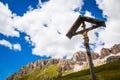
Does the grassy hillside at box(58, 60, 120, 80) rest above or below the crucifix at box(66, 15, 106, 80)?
above

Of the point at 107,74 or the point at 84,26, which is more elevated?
the point at 107,74

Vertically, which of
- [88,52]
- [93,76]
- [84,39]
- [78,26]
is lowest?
[93,76]

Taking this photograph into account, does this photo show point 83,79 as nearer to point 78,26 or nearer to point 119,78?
point 119,78

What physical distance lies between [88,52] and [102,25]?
1.89 meters

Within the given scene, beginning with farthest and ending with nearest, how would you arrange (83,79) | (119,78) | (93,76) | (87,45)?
(83,79), (119,78), (87,45), (93,76)

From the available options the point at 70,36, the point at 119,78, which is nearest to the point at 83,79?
the point at 119,78

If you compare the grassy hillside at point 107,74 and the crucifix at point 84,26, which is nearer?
the crucifix at point 84,26

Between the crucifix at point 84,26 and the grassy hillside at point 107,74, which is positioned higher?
the grassy hillside at point 107,74

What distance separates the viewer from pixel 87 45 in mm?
12555

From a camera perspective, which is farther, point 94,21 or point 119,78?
point 119,78

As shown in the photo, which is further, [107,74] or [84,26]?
[107,74]

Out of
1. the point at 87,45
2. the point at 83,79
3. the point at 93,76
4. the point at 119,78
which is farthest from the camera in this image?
the point at 83,79

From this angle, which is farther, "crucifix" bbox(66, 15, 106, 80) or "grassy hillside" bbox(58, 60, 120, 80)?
"grassy hillside" bbox(58, 60, 120, 80)

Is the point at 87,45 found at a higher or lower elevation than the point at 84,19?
lower
